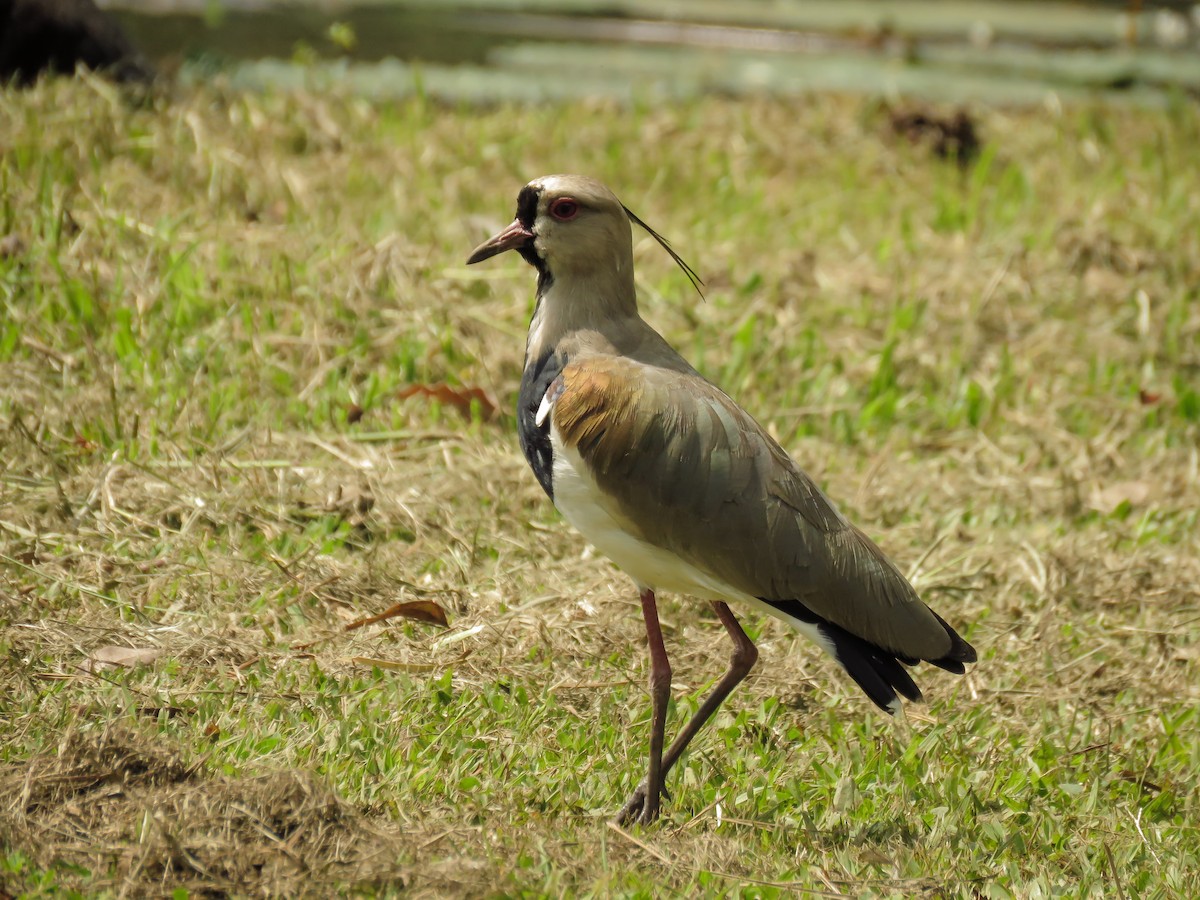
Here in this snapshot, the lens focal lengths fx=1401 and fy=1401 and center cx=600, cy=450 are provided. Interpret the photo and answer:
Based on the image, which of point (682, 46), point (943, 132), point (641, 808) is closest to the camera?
point (641, 808)

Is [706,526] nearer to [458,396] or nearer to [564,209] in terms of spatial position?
[564,209]

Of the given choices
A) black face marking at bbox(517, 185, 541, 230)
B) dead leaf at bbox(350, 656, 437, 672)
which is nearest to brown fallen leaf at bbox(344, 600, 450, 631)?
dead leaf at bbox(350, 656, 437, 672)

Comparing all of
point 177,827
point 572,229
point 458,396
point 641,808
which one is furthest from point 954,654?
point 458,396

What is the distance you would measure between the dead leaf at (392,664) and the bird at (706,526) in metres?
0.62

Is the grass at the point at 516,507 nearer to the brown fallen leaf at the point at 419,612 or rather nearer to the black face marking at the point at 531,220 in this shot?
the brown fallen leaf at the point at 419,612

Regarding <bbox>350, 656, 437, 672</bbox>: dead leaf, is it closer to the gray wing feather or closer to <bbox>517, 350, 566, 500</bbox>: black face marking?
<bbox>517, 350, 566, 500</bbox>: black face marking

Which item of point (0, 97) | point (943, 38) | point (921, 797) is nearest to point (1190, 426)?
point (921, 797)

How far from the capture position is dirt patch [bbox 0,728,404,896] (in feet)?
8.47

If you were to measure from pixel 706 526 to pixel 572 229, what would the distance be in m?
0.84

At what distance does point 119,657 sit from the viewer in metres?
3.43

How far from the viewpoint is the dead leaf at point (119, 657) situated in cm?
340

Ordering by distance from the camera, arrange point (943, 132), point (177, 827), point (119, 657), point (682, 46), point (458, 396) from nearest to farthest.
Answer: point (177, 827)
point (119, 657)
point (458, 396)
point (943, 132)
point (682, 46)

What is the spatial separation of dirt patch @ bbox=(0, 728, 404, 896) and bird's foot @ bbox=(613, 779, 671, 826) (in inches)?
22.8

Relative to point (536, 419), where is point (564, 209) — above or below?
above
